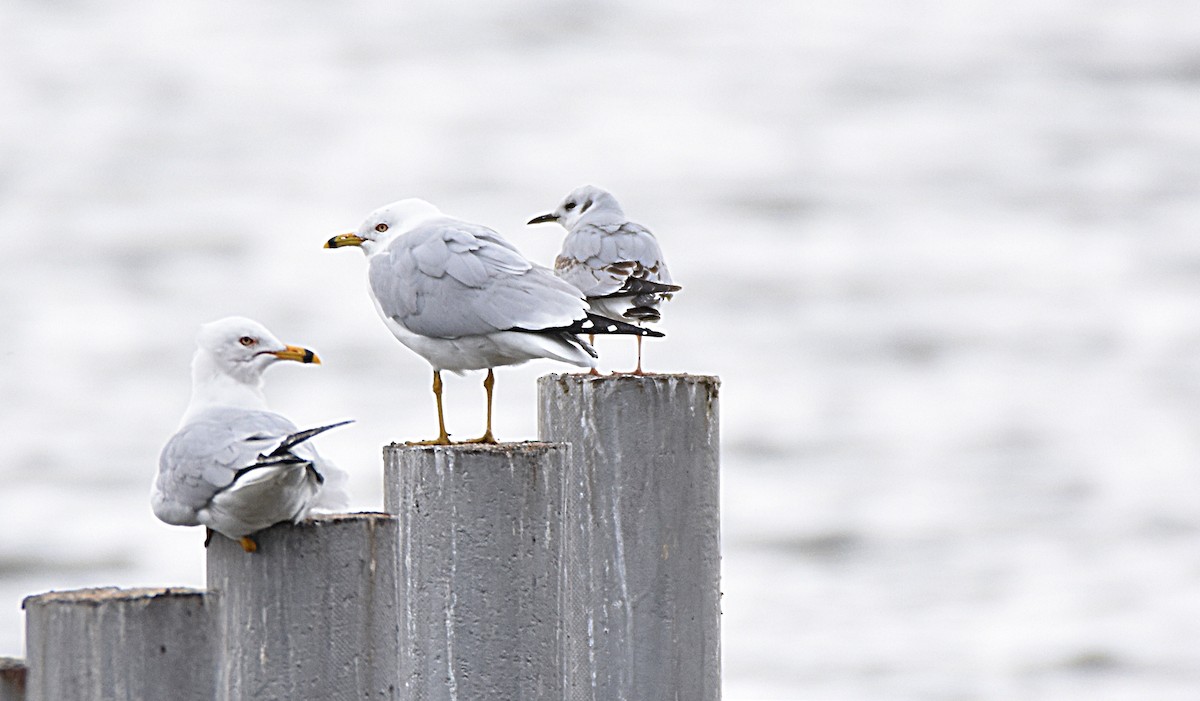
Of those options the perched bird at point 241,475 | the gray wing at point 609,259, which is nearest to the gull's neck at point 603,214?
the gray wing at point 609,259

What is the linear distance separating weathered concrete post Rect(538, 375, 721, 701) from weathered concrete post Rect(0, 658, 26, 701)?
6.01 feet

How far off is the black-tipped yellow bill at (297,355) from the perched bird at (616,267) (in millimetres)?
1681

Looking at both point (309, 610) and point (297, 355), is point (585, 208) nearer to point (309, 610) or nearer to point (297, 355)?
point (297, 355)

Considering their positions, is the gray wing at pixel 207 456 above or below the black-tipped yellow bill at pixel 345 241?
below

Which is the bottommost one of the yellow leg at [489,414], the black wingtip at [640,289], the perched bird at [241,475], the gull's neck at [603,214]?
the perched bird at [241,475]

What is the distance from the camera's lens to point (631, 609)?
16.1 ft

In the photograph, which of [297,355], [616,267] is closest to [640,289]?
[616,267]

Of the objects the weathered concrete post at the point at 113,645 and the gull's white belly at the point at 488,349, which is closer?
the weathered concrete post at the point at 113,645

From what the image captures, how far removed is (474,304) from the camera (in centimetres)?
497

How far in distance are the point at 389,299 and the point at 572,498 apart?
2.74 ft

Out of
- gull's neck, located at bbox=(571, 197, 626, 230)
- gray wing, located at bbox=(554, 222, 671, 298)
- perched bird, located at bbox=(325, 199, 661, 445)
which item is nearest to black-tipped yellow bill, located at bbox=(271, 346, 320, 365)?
perched bird, located at bbox=(325, 199, 661, 445)

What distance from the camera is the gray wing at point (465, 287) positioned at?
486cm

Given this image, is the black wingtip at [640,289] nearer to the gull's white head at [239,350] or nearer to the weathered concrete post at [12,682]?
the gull's white head at [239,350]

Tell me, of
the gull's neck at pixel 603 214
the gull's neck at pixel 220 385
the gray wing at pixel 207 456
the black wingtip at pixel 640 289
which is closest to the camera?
the gray wing at pixel 207 456
